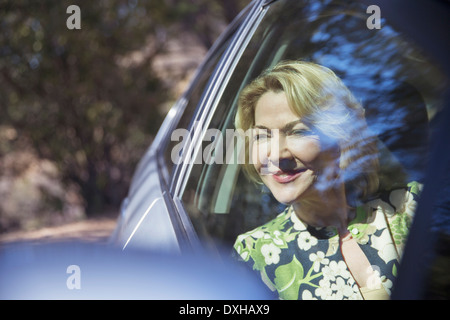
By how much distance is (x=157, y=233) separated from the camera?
1.99 meters

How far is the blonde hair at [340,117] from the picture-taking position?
5.14ft

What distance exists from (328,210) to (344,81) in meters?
0.37

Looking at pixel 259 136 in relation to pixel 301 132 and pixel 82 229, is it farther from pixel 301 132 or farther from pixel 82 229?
pixel 82 229

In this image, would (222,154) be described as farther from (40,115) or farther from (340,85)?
(40,115)

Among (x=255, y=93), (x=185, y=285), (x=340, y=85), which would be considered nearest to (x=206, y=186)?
(x=255, y=93)

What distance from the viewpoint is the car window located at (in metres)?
1.40

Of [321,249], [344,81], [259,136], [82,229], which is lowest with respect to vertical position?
[82,229]

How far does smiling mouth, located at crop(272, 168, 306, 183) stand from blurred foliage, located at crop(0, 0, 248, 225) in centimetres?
640

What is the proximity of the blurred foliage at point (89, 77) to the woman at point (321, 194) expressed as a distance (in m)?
6.37

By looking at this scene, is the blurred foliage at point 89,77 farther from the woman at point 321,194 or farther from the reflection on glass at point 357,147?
the woman at point 321,194

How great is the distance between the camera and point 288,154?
163 cm

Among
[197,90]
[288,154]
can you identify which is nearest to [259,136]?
[288,154]

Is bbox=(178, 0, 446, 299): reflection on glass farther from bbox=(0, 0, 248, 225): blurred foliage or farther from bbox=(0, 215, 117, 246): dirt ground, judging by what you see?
bbox=(0, 0, 248, 225): blurred foliage
